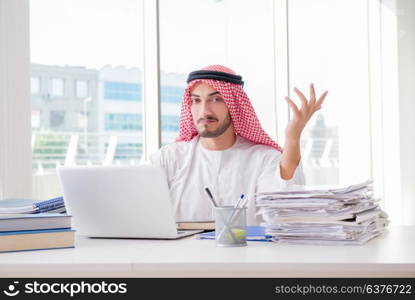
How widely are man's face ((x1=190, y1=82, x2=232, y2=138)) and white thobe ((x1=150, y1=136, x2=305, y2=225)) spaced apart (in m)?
0.15

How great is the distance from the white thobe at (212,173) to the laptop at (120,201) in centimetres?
87

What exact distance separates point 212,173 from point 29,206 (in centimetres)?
125

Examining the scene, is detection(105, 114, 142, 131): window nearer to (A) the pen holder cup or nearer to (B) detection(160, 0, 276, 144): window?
(B) detection(160, 0, 276, 144): window

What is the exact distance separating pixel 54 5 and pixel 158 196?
363cm

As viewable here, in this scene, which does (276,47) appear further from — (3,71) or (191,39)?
(3,71)

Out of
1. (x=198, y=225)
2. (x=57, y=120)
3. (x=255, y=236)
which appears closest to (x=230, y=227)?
(x=255, y=236)

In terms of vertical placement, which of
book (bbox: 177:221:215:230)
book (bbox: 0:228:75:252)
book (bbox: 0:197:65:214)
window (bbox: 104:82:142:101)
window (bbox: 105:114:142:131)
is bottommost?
book (bbox: 177:221:215:230)

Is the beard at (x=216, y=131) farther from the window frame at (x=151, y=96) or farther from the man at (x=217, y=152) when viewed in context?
the window frame at (x=151, y=96)

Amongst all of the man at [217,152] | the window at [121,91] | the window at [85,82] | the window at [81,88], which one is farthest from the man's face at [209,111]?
the window at [81,88]

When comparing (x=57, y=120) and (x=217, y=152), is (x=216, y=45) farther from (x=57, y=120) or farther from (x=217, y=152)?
(x=217, y=152)

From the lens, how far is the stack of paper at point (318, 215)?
176 cm

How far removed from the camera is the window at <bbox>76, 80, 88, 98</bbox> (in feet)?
20.5

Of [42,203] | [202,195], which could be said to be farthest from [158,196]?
[202,195]

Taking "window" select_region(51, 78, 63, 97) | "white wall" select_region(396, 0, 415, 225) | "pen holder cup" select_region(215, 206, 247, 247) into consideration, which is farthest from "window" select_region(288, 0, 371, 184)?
"pen holder cup" select_region(215, 206, 247, 247)
